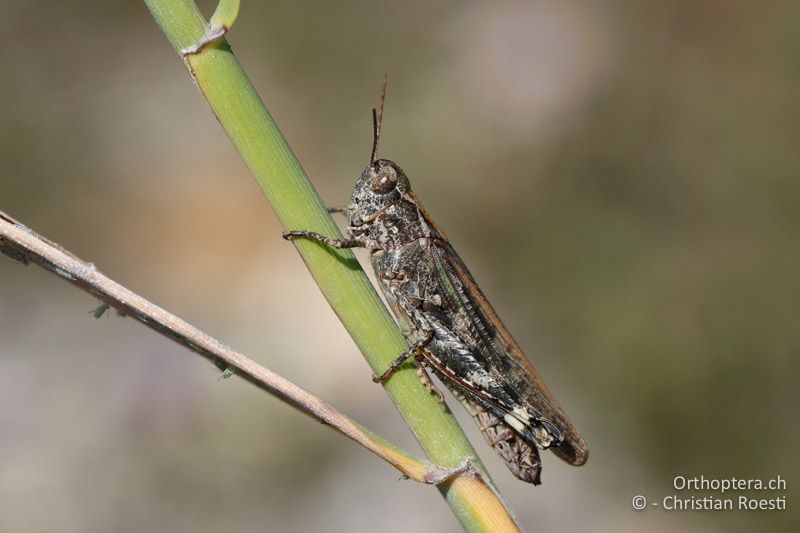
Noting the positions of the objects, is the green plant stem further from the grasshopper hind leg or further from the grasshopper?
the grasshopper hind leg

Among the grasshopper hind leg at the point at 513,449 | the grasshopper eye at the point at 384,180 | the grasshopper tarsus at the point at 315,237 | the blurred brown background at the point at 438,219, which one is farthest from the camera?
the blurred brown background at the point at 438,219

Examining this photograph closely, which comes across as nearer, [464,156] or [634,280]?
[634,280]

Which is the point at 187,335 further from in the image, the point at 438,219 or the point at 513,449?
the point at 438,219

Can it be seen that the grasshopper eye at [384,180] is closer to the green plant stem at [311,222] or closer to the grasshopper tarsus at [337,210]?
the grasshopper tarsus at [337,210]

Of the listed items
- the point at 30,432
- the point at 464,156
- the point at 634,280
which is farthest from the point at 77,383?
the point at 634,280

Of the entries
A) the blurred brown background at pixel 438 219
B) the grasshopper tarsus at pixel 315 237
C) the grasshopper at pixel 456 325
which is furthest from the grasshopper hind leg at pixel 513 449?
the blurred brown background at pixel 438 219

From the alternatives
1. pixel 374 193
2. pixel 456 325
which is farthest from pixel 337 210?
pixel 456 325

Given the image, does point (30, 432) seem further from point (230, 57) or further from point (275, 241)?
point (230, 57)
